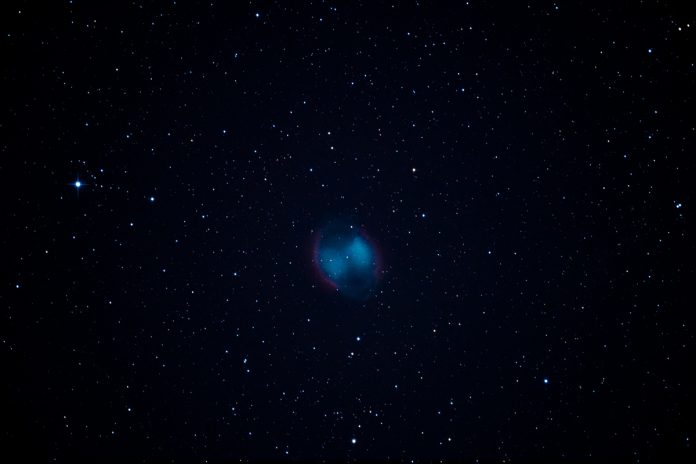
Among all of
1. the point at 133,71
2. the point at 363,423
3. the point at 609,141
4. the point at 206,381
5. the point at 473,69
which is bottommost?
the point at 363,423

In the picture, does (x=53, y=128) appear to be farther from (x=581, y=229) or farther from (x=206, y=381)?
(x=581, y=229)

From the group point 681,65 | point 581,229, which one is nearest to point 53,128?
point 581,229

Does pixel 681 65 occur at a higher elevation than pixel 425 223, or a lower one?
higher

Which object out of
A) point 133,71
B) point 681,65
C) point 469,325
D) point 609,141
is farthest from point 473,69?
point 133,71
